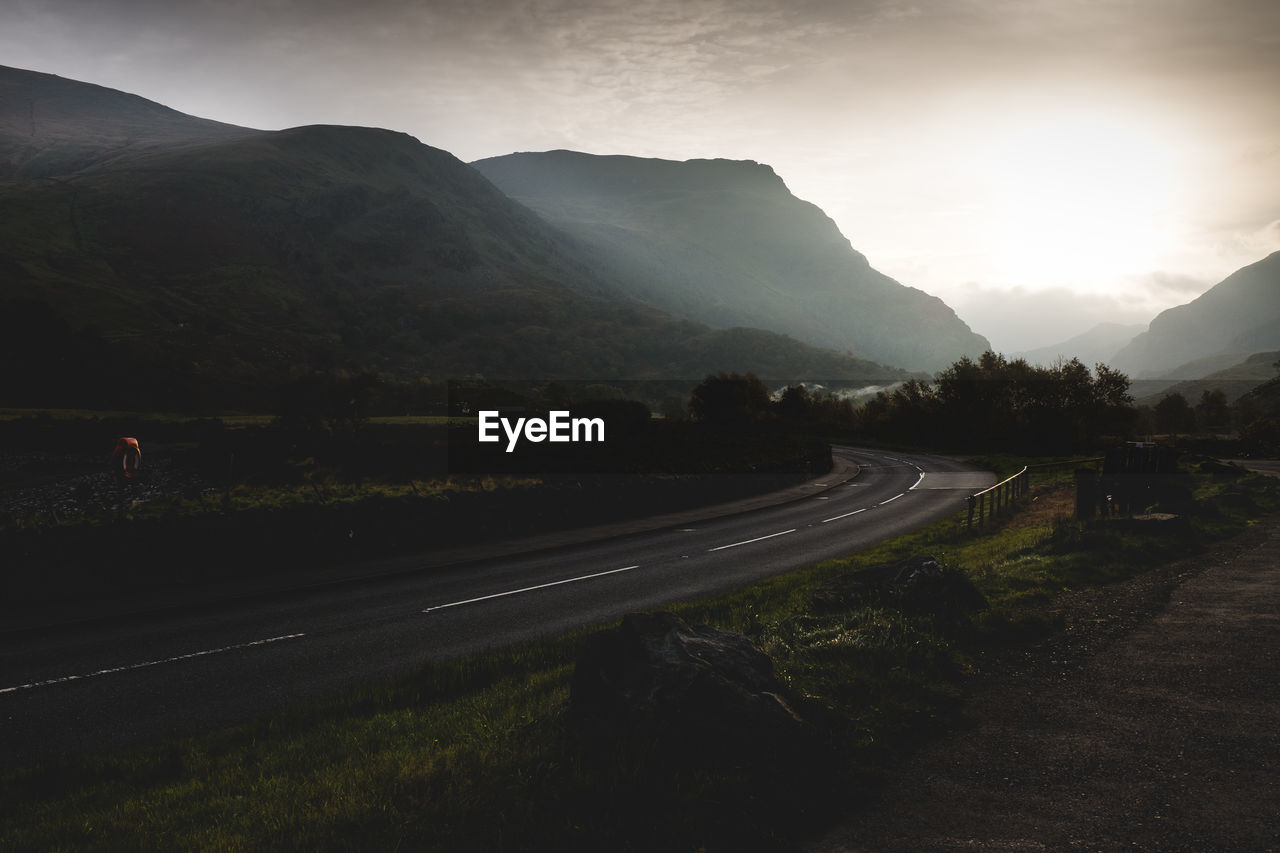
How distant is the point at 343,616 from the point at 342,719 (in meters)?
5.94

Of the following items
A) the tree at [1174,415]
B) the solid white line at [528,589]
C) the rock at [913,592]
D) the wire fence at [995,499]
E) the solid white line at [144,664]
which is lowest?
the solid white line at [528,589]

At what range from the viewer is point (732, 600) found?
13094mm

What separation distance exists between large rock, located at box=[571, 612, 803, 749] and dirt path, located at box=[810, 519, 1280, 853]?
Result: 1067 millimetres

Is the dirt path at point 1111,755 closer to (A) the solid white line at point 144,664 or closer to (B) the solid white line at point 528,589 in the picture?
(B) the solid white line at point 528,589

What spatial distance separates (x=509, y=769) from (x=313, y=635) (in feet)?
26.1

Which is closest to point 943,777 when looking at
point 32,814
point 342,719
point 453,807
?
point 453,807

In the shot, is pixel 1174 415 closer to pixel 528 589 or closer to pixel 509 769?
pixel 528 589

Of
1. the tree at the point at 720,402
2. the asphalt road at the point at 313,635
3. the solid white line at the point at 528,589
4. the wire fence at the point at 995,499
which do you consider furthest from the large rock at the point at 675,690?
the tree at the point at 720,402

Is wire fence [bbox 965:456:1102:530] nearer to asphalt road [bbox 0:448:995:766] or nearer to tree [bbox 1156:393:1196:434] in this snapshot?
asphalt road [bbox 0:448:995:766]

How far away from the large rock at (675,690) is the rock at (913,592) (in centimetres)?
421

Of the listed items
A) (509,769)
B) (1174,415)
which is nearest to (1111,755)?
(509,769)

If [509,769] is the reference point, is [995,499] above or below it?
below

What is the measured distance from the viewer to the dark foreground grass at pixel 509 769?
5.09 metres

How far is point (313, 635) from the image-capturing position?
39.9ft
